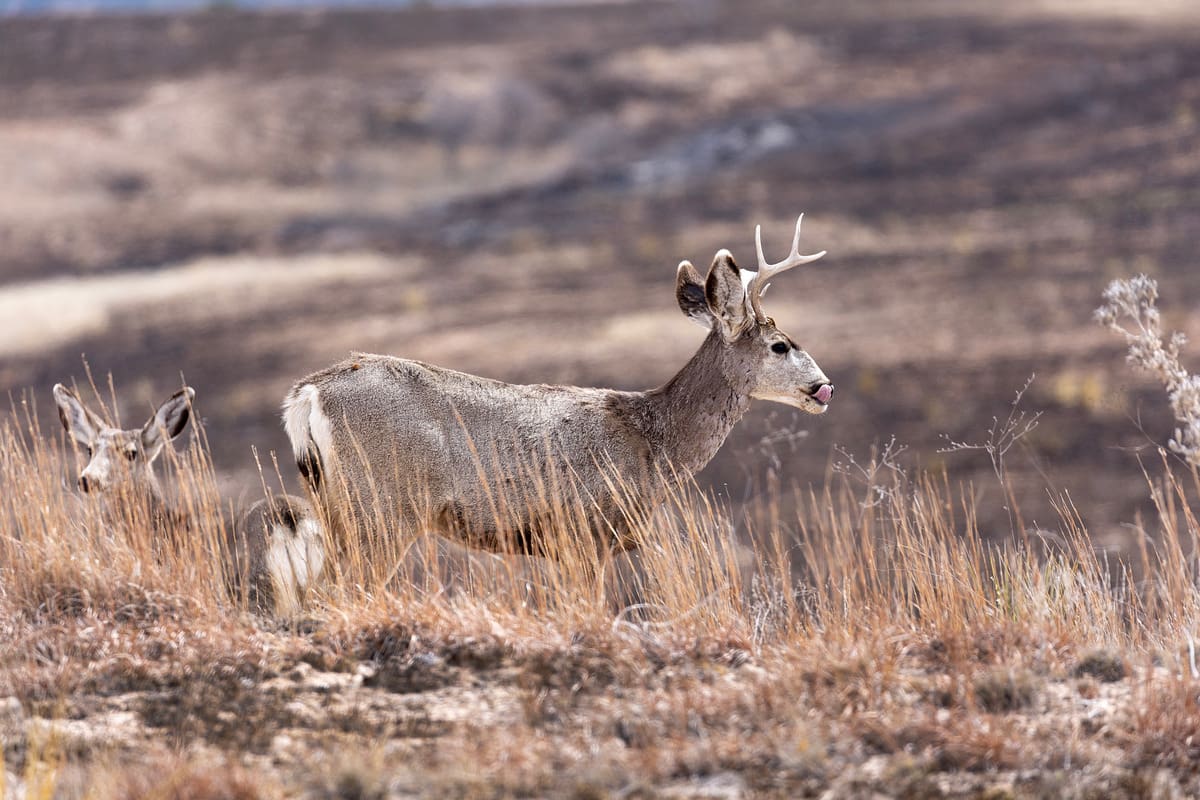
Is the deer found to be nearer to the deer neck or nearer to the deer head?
the deer neck

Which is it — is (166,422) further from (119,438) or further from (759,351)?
(759,351)

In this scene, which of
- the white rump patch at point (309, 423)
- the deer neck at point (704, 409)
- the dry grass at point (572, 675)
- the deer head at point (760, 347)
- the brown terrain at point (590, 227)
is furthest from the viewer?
the deer neck at point (704, 409)

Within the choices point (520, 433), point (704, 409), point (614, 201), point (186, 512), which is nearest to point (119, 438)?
point (186, 512)

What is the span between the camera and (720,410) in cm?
730

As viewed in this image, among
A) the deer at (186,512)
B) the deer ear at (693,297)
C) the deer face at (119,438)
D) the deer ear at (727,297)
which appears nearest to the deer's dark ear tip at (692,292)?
the deer ear at (693,297)

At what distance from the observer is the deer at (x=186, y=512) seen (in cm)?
673

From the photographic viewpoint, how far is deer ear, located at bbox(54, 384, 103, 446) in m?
7.67

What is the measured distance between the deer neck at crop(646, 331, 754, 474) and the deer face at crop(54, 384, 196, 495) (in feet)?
7.99

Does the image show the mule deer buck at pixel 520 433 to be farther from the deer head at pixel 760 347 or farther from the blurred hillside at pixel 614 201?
the blurred hillside at pixel 614 201

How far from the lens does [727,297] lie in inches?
281

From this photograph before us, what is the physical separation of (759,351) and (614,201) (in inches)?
1345

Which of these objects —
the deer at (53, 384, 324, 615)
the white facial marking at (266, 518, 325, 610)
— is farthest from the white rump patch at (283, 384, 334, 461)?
the white facial marking at (266, 518, 325, 610)

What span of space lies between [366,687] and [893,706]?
1.98 metres

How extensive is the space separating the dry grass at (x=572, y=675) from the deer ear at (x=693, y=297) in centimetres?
125
